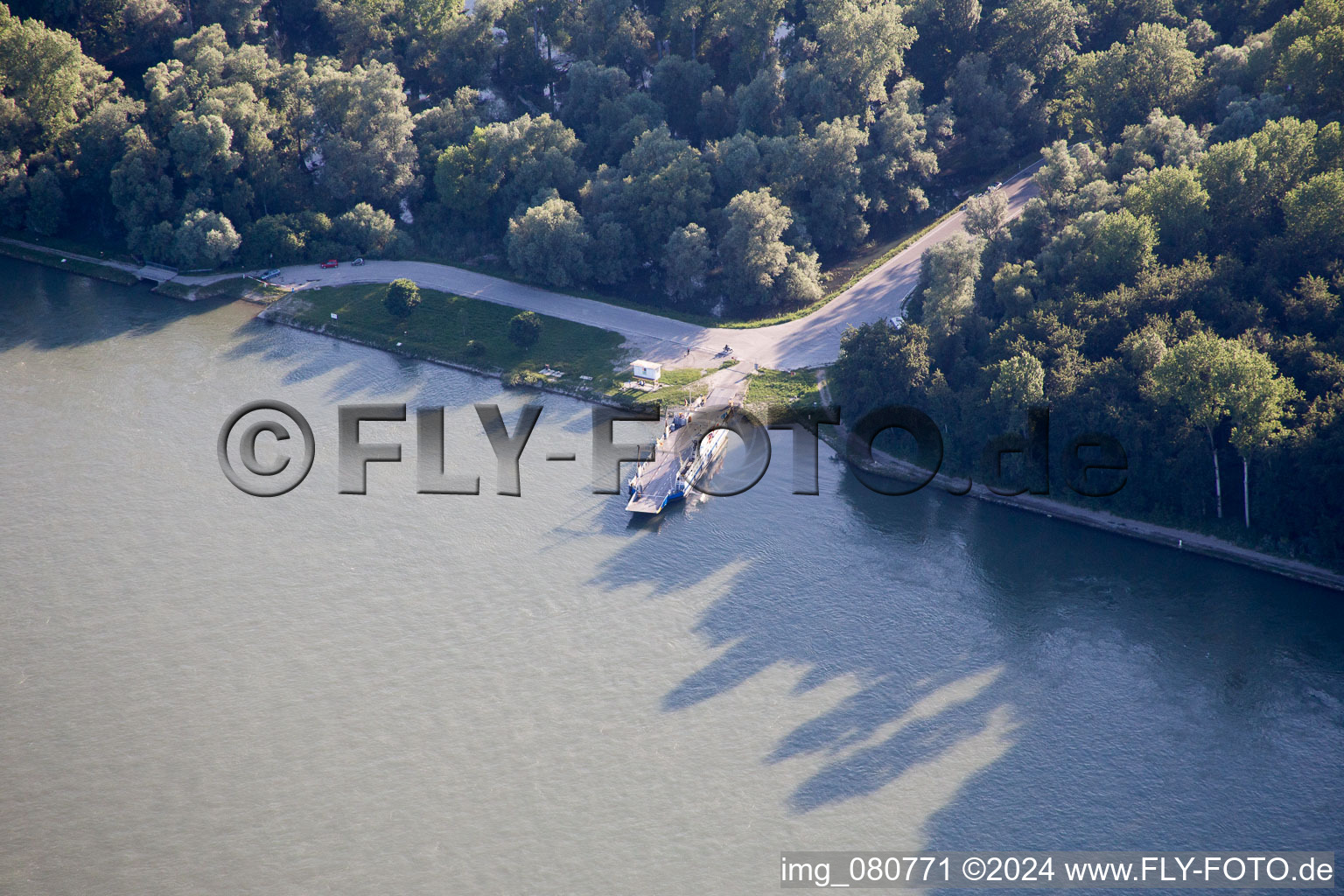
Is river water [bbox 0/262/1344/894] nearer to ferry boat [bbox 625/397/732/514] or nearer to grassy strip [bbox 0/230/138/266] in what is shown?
ferry boat [bbox 625/397/732/514]

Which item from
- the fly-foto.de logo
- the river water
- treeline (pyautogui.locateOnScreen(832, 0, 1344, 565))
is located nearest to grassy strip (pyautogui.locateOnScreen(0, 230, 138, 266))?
the river water

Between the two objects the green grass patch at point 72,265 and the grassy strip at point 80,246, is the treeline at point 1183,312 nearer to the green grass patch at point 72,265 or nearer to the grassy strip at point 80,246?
the green grass patch at point 72,265

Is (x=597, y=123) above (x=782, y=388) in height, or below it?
above

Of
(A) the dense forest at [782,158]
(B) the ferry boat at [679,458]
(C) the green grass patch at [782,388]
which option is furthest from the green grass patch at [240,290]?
(C) the green grass patch at [782,388]

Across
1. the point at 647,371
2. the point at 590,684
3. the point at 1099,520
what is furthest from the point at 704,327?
the point at 590,684

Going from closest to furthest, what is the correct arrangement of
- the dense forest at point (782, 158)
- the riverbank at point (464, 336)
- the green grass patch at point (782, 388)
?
the dense forest at point (782, 158) → the green grass patch at point (782, 388) → the riverbank at point (464, 336)

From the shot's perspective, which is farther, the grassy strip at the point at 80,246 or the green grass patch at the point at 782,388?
the grassy strip at the point at 80,246

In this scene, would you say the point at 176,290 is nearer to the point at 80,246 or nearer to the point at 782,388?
the point at 80,246
